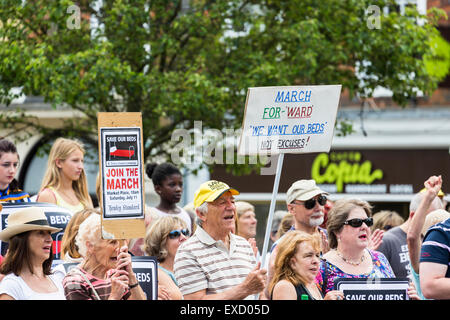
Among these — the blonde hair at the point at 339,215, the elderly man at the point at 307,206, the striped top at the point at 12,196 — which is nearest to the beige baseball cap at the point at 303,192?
the elderly man at the point at 307,206

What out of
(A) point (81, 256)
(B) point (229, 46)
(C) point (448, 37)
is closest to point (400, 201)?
(C) point (448, 37)

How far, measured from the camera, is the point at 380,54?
11.9 meters

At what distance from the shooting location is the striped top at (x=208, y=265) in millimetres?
4840

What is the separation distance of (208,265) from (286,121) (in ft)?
3.05

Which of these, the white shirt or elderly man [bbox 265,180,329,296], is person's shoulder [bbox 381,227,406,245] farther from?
the white shirt

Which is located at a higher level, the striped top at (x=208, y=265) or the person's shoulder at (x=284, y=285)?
the striped top at (x=208, y=265)

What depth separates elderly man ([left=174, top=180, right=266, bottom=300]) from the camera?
15.9 feet

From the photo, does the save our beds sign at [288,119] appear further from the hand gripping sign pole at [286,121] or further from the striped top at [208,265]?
the striped top at [208,265]

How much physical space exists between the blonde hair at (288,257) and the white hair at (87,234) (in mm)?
1015

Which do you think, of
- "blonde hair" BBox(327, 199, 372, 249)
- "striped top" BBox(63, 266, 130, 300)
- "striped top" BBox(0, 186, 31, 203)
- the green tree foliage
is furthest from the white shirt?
the green tree foliage

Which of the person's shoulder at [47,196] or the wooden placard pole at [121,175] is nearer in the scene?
the wooden placard pole at [121,175]

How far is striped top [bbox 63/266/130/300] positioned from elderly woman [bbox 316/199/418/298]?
128 centimetres

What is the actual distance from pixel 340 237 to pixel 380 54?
22.7 ft

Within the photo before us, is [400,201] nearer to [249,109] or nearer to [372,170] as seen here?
[372,170]
